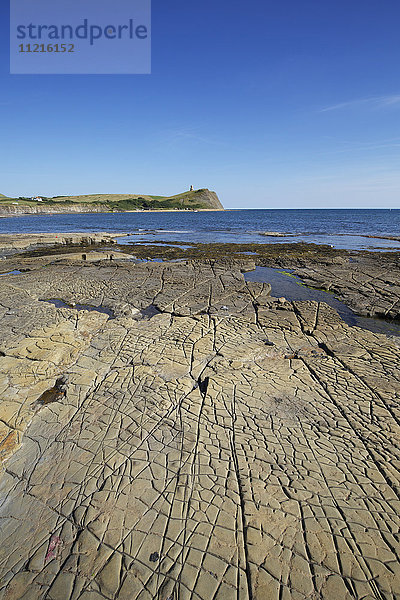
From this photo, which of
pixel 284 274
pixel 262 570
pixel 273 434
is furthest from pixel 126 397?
pixel 284 274

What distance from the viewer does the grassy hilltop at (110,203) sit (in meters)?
103

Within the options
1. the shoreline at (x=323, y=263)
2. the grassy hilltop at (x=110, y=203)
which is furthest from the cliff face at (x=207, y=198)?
the shoreline at (x=323, y=263)

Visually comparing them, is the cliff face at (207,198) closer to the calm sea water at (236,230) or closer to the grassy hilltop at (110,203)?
the grassy hilltop at (110,203)

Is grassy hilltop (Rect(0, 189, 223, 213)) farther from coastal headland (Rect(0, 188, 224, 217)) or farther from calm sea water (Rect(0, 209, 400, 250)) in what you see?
calm sea water (Rect(0, 209, 400, 250))

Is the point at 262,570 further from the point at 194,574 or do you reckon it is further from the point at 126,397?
the point at 126,397

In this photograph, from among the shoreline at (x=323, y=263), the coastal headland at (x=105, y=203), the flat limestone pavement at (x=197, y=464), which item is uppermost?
the coastal headland at (x=105, y=203)

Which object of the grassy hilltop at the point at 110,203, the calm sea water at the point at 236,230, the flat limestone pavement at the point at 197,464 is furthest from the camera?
the grassy hilltop at the point at 110,203

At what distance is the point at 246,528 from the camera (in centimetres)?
301

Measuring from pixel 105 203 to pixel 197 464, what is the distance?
142m

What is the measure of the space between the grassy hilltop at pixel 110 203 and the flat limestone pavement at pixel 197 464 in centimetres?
10091

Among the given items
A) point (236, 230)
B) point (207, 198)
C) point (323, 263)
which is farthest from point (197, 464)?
point (207, 198)

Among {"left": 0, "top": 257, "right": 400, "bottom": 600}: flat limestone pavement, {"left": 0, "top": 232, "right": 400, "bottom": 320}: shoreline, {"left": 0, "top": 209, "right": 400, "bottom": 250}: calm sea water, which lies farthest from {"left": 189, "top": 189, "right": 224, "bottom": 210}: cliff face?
{"left": 0, "top": 257, "right": 400, "bottom": 600}: flat limestone pavement

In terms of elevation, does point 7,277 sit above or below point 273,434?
above

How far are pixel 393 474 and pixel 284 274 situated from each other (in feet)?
40.6
